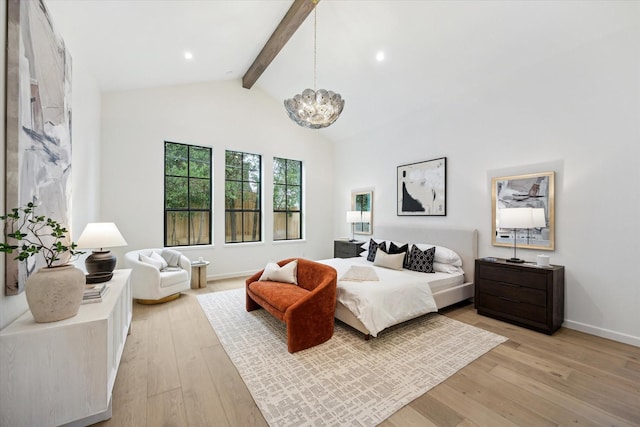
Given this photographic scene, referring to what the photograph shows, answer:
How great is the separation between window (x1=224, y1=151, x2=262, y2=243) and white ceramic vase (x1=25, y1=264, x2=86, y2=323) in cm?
387

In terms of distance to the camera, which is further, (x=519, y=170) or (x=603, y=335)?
(x=519, y=170)

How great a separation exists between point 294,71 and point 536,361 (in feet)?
16.7

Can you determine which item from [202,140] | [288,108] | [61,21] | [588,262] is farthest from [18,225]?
[588,262]

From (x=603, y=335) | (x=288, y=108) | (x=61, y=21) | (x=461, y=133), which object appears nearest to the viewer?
(x=61, y=21)

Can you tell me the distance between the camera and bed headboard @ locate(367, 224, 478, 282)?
384cm

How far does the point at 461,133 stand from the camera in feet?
13.3

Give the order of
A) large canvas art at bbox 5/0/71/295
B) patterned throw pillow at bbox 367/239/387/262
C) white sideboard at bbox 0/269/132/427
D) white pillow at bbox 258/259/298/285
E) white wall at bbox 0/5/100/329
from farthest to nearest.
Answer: patterned throw pillow at bbox 367/239/387/262
white pillow at bbox 258/259/298/285
white wall at bbox 0/5/100/329
large canvas art at bbox 5/0/71/295
white sideboard at bbox 0/269/132/427

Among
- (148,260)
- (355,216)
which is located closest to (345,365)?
(148,260)

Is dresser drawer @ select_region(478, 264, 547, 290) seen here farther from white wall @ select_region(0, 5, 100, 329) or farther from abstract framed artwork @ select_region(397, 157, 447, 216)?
white wall @ select_region(0, 5, 100, 329)

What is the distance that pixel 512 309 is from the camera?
10.3ft

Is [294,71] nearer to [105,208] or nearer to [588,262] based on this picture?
[105,208]

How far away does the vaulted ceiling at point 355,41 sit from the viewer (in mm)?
2701

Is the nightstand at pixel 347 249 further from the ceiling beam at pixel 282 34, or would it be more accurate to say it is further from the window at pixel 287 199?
the ceiling beam at pixel 282 34

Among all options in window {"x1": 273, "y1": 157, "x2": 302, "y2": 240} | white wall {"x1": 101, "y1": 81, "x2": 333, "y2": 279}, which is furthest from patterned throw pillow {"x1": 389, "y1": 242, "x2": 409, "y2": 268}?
window {"x1": 273, "y1": 157, "x2": 302, "y2": 240}
